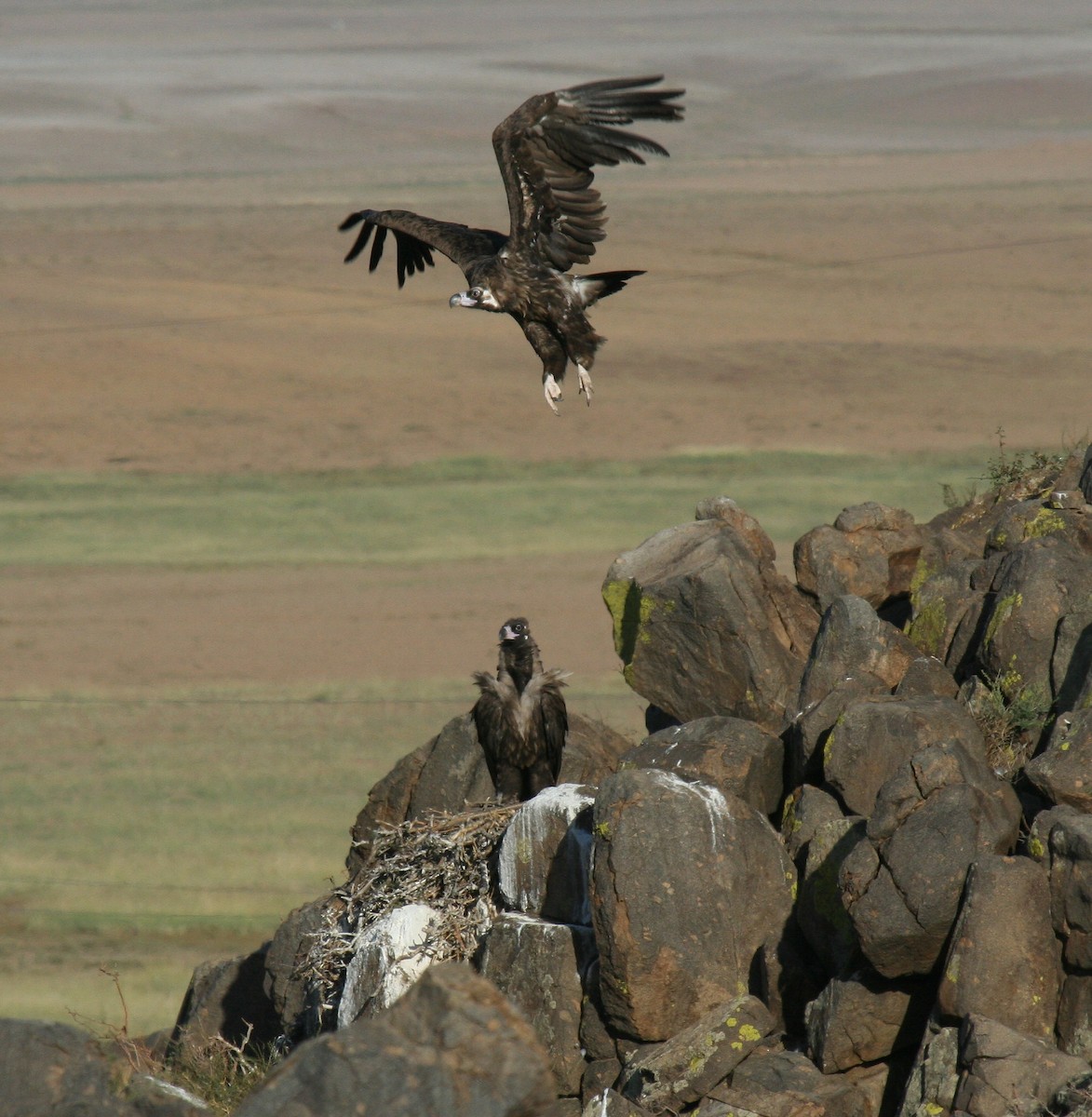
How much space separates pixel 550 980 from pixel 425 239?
603 centimetres

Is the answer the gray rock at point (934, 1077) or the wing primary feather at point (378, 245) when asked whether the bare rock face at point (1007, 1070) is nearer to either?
the gray rock at point (934, 1077)

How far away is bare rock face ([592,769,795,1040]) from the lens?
9.08 metres

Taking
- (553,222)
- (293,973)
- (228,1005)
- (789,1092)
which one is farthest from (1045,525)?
(228,1005)

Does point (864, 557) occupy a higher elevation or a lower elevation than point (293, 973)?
higher

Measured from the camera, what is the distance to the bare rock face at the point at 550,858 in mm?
9898

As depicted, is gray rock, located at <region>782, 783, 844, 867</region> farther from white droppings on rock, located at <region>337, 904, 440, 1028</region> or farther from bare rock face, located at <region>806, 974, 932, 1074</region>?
white droppings on rock, located at <region>337, 904, 440, 1028</region>

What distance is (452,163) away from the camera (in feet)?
259

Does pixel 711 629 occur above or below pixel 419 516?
above

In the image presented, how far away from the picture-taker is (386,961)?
9852 millimetres

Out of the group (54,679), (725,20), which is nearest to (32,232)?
(54,679)

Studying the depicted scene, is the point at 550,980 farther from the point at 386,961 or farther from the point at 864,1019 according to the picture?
the point at 864,1019

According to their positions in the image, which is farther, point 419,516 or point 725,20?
point 725,20

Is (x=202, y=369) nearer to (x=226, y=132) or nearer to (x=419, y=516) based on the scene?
(x=419, y=516)

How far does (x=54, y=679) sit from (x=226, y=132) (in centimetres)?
6157
